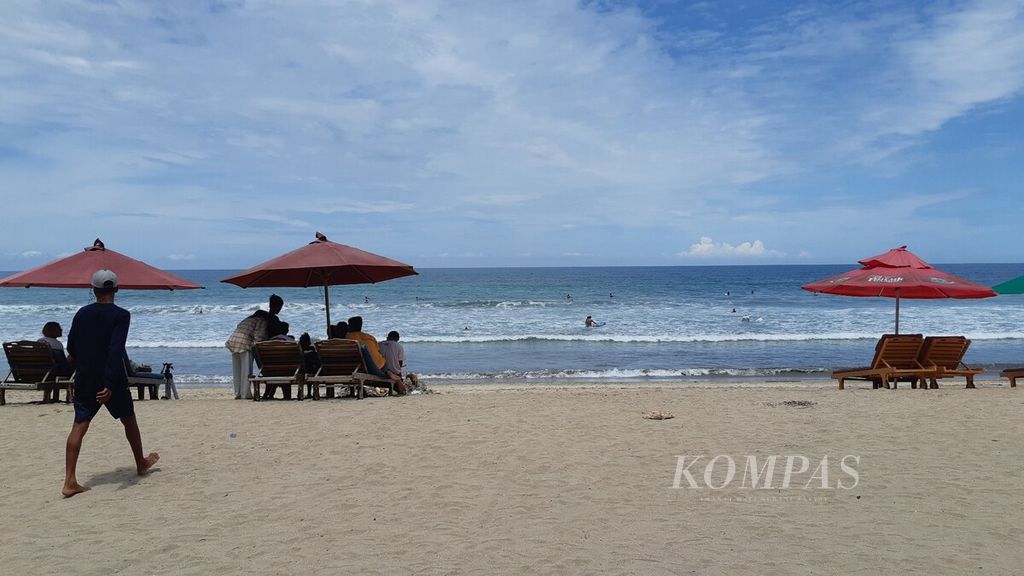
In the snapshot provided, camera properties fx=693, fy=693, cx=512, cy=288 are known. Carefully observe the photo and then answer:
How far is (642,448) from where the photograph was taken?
6367 millimetres

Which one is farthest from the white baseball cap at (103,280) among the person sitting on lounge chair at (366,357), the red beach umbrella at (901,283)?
the red beach umbrella at (901,283)

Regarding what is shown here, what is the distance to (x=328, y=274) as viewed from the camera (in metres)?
10.6

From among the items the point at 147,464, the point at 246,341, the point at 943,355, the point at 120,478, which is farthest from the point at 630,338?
the point at 120,478

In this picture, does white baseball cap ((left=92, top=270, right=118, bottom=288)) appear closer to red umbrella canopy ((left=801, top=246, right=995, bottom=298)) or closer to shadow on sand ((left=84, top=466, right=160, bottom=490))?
shadow on sand ((left=84, top=466, right=160, bottom=490))

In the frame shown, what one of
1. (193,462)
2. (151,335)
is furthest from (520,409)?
(151,335)

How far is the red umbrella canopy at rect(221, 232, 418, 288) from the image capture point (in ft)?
30.2

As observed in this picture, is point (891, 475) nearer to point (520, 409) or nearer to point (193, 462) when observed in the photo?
point (520, 409)

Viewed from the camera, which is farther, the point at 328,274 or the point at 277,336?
the point at 328,274

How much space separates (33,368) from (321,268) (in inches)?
155

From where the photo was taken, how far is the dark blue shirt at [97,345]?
488cm

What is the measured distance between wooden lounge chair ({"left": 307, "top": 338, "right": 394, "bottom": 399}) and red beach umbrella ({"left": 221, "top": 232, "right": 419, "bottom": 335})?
66cm

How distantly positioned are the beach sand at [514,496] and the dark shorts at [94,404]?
0.59 m

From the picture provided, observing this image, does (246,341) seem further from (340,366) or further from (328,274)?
(328,274)

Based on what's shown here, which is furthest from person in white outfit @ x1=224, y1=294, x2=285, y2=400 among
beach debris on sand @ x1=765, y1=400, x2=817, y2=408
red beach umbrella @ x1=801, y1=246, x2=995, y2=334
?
red beach umbrella @ x1=801, y1=246, x2=995, y2=334
